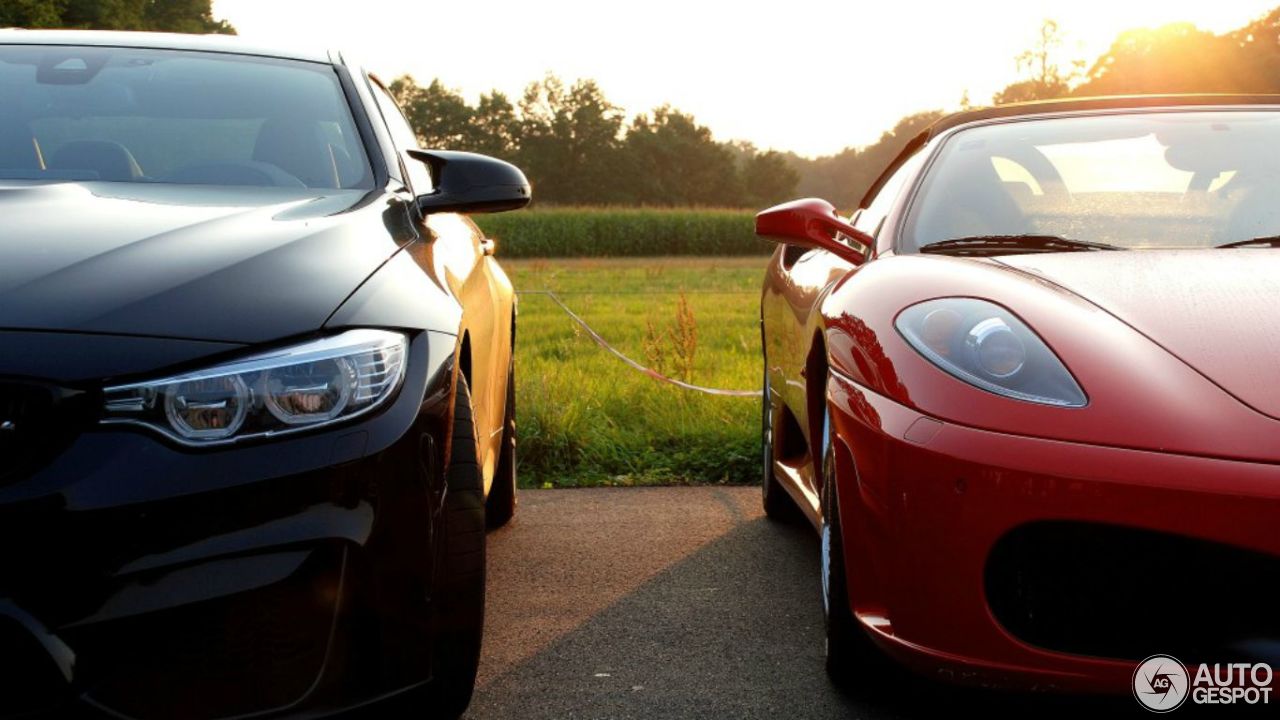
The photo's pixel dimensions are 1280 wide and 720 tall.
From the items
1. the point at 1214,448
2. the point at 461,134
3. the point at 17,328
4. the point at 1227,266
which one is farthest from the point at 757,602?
the point at 461,134

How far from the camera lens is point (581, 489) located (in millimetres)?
5871

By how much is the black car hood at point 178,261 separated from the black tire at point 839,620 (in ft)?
3.49

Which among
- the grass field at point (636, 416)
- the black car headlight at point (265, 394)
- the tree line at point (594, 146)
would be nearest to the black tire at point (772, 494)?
the grass field at point (636, 416)

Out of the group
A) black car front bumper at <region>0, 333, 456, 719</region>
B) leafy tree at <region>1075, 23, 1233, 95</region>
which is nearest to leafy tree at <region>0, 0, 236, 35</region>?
leafy tree at <region>1075, 23, 1233, 95</region>

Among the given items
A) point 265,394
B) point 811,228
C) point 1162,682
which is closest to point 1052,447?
point 1162,682

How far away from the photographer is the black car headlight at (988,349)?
8.00 ft

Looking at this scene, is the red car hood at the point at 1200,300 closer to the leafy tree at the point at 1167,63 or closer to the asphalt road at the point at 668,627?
the asphalt road at the point at 668,627

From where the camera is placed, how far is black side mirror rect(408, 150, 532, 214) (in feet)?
10.9

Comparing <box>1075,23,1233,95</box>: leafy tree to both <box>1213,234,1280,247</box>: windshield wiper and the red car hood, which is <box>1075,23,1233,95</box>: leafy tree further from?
the red car hood

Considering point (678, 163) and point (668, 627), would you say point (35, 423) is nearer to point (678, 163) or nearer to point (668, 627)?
point (668, 627)

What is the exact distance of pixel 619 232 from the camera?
47.2 metres

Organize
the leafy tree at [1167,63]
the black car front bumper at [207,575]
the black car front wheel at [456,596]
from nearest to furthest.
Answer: the black car front bumper at [207,575] → the black car front wheel at [456,596] → the leafy tree at [1167,63]

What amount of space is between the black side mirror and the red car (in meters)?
0.80

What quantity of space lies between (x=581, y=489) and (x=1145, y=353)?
361cm
